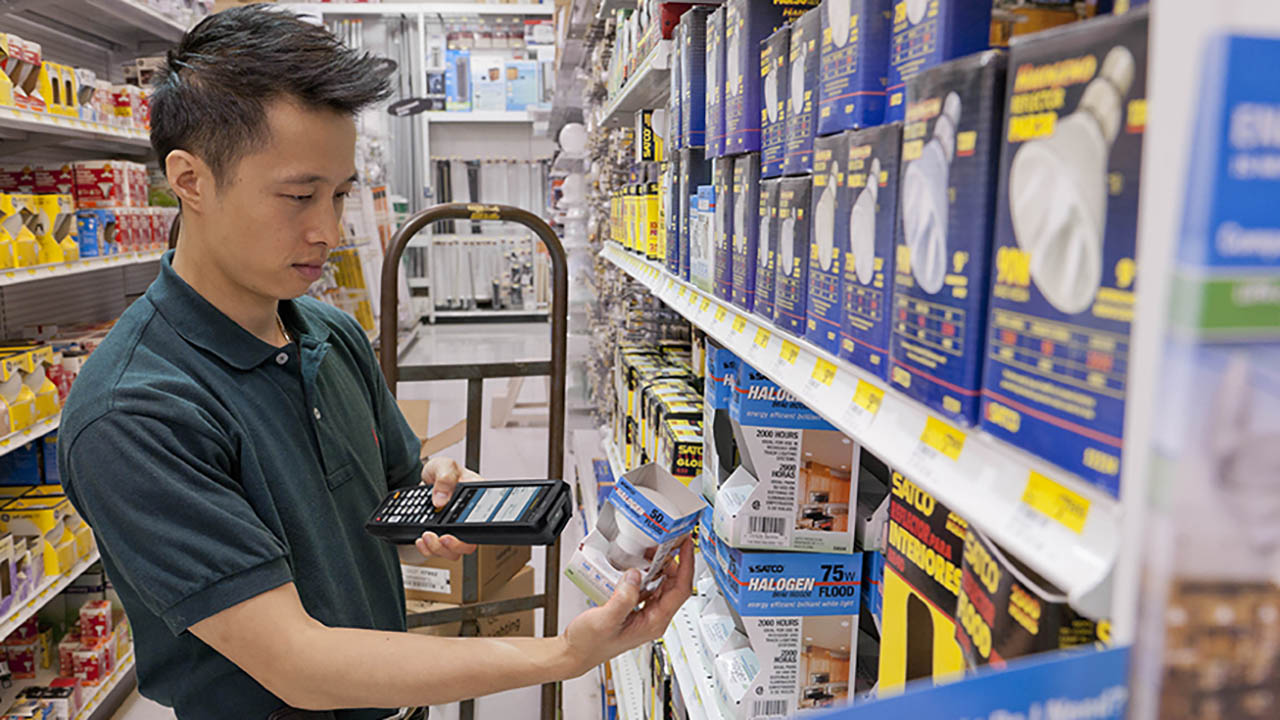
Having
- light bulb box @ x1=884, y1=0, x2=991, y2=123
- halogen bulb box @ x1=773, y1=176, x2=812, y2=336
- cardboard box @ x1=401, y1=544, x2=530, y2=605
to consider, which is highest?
light bulb box @ x1=884, y1=0, x2=991, y2=123

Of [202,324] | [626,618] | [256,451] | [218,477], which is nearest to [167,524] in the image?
[218,477]

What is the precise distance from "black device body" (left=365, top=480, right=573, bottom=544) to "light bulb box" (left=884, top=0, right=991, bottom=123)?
2.70ft

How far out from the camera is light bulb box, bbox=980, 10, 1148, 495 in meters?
0.44

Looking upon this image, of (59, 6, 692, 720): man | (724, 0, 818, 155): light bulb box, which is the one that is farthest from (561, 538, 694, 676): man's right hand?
(724, 0, 818, 155): light bulb box

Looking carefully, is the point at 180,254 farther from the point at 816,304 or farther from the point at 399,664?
the point at 816,304

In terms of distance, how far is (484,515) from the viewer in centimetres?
139

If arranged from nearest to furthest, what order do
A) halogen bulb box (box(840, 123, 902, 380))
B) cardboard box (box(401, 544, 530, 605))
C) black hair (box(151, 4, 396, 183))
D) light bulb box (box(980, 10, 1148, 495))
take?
light bulb box (box(980, 10, 1148, 495)), halogen bulb box (box(840, 123, 902, 380)), black hair (box(151, 4, 396, 183)), cardboard box (box(401, 544, 530, 605))

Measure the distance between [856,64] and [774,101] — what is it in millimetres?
313

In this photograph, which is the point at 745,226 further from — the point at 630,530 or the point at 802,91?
the point at 630,530

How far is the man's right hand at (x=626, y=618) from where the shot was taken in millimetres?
1088

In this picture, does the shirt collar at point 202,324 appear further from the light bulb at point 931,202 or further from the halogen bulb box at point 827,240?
the light bulb at point 931,202

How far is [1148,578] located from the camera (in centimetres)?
33

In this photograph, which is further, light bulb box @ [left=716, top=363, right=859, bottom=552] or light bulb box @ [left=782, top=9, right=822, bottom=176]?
light bulb box @ [left=716, top=363, right=859, bottom=552]

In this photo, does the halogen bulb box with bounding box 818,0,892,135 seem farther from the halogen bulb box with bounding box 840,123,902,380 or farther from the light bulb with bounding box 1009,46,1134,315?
the light bulb with bounding box 1009,46,1134,315
